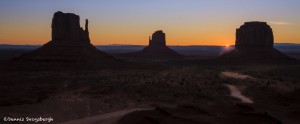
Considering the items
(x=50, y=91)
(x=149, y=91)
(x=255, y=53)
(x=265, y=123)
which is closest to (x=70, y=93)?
(x=50, y=91)

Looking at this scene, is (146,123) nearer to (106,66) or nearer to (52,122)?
(52,122)

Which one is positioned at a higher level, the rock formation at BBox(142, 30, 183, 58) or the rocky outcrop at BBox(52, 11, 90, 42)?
the rocky outcrop at BBox(52, 11, 90, 42)

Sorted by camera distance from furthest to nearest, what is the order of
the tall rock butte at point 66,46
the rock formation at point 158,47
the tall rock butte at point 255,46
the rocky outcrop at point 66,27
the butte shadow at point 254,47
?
the rock formation at point 158,47 → the tall rock butte at point 255,46 → the butte shadow at point 254,47 → the rocky outcrop at point 66,27 → the tall rock butte at point 66,46

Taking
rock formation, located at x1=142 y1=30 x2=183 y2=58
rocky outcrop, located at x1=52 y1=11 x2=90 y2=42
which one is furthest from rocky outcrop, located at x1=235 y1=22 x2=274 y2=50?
rocky outcrop, located at x1=52 y1=11 x2=90 y2=42

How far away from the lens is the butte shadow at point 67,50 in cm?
6175

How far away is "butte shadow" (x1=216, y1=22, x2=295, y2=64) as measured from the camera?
85062 mm

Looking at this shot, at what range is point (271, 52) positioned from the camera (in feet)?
288

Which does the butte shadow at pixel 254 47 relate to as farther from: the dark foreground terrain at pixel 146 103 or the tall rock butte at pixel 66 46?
the dark foreground terrain at pixel 146 103

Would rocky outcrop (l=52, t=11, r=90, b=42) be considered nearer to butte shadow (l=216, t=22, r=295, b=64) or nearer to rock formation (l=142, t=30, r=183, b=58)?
butte shadow (l=216, t=22, r=295, b=64)

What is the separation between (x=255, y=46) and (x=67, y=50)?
4816 centimetres

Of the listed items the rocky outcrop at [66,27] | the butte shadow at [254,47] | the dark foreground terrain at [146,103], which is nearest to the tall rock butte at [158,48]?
the butte shadow at [254,47]

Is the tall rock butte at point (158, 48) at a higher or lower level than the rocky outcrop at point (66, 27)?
lower

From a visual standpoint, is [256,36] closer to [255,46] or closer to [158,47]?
[255,46]

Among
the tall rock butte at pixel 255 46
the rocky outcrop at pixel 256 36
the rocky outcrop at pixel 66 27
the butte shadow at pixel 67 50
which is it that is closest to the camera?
the butte shadow at pixel 67 50
